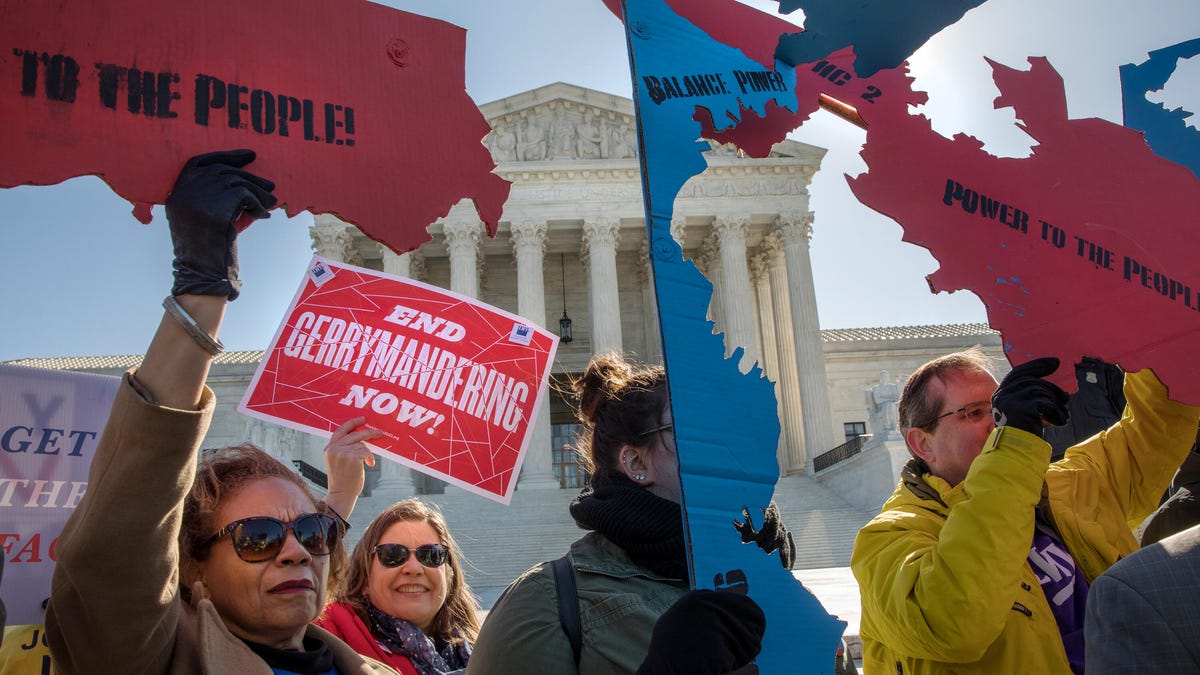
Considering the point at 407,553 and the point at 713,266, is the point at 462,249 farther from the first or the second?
the point at 407,553

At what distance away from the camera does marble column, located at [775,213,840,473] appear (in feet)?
92.1

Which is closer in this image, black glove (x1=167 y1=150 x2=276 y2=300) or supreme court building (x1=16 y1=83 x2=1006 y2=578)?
black glove (x1=167 y1=150 x2=276 y2=300)

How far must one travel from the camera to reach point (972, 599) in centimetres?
204

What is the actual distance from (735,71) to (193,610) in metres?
1.96

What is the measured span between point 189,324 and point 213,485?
2.45 feet

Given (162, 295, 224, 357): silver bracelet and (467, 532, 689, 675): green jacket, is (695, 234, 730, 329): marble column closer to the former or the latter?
(467, 532, 689, 675): green jacket

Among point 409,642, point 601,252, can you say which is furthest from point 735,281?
point 409,642

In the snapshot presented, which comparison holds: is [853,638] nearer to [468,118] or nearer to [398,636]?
[398,636]

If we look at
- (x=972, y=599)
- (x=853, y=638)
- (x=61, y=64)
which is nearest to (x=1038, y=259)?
(x=972, y=599)

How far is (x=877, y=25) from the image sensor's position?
2.20 meters

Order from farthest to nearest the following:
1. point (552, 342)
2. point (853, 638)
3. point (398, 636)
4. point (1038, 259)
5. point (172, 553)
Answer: point (853, 638)
point (552, 342)
point (398, 636)
point (1038, 259)
point (172, 553)

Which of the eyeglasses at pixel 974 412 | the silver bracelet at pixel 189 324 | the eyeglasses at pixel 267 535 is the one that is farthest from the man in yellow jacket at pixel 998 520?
the silver bracelet at pixel 189 324

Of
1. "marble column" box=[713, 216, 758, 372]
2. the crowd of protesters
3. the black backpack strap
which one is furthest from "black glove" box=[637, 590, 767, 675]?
"marble column" box=[713, 216, 758, 372]

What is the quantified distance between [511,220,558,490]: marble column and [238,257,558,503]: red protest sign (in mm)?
22459
